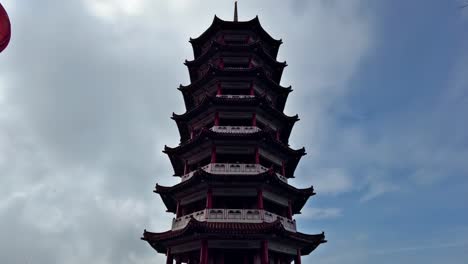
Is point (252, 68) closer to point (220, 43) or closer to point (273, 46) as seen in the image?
point (220, 43)

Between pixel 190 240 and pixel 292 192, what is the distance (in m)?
7.04

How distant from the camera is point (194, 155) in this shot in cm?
2316

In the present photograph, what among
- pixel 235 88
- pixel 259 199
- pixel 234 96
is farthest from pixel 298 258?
pixel 235 88

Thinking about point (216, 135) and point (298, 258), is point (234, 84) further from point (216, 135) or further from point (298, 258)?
point (298, 258)

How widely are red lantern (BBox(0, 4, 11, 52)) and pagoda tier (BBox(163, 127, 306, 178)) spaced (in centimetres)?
1792

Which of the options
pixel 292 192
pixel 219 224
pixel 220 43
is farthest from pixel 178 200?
pixel 220 43

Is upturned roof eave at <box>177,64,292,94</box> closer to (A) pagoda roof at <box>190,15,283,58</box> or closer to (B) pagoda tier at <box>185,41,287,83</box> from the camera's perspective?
(B) pagoda tier at <box>185,41,287,83</box>

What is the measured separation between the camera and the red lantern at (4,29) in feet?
10.8

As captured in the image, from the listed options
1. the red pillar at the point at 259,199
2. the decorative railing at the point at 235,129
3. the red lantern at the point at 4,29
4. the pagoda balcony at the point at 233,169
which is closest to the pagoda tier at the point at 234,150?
the decorative railing at the point at 235,129

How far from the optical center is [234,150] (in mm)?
22203

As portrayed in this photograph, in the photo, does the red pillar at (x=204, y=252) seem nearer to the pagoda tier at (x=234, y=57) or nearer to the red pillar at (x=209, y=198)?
the red pillar at (x=209, y=198)

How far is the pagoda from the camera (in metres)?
18.4

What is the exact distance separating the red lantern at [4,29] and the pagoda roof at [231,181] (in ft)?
53.4

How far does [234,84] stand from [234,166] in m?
7.58
